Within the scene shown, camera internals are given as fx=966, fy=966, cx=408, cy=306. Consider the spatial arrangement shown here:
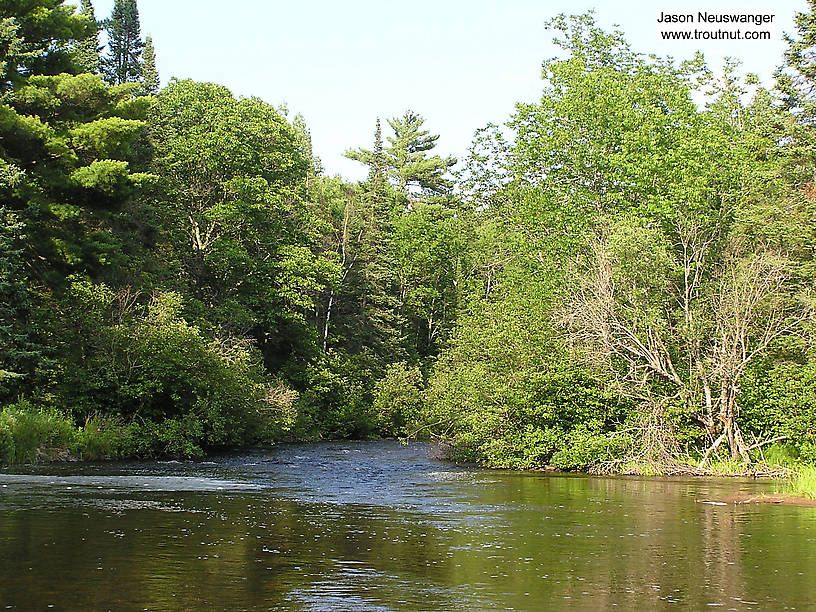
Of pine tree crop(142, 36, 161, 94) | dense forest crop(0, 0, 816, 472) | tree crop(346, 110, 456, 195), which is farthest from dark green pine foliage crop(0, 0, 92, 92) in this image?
tree crop(346, 110, 456, 195)

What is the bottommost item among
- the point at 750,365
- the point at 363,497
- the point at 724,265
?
the point at 363,497

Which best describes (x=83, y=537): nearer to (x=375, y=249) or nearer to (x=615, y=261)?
(x=615, y=261)

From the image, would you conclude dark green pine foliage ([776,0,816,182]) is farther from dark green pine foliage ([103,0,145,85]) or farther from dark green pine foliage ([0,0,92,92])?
dark green pine foliage ([103,0,145,85])

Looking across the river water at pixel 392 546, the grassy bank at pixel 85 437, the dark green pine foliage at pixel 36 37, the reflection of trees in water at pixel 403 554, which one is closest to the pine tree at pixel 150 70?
the dark green pine foliage at pixel 36 37

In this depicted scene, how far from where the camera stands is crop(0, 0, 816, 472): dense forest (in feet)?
91.8

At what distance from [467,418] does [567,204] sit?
9.14 m

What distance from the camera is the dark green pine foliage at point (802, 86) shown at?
2623cm

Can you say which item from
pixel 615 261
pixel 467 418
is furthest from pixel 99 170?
pixel 615 261

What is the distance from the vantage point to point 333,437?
169 feet

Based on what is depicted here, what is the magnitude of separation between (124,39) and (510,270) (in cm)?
3203

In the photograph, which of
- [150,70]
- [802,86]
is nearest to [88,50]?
[150,70]

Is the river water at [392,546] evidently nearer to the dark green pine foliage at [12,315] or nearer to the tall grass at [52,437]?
the tall grass at [52,437]

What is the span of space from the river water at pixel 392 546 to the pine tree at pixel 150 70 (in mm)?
41605

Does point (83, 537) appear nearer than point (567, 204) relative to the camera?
Yes
